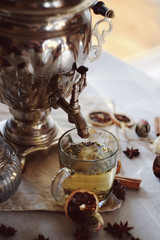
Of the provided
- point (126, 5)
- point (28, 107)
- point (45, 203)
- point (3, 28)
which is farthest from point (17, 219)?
point (126, 5)

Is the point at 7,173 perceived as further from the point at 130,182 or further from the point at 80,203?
the point at 130,182

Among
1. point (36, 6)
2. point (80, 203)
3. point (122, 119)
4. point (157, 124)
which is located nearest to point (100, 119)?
point (122, 119)

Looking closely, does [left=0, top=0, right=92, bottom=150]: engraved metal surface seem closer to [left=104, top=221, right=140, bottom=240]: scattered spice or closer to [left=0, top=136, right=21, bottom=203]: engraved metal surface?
[left=0, top=136, right=21, bottom=203]: engraved metal surface

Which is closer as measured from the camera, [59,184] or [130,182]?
[59,184]

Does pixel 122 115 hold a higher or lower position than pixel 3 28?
lower

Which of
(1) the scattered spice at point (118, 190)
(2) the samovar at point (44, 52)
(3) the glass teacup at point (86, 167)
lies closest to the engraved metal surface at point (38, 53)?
(2) the samovar at point (44, 52)

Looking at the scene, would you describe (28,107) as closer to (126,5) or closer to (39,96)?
(39,96)

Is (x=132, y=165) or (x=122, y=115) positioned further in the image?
(x=122, y=115)
